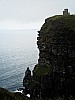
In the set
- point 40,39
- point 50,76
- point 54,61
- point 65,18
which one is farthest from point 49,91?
point 65,18

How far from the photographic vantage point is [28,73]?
86.9 metres

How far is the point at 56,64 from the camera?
6862cm

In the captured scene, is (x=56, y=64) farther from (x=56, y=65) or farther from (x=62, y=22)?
(x=62, y=22)

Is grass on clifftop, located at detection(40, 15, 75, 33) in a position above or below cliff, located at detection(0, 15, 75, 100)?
above

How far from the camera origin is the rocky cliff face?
64438 millimetres

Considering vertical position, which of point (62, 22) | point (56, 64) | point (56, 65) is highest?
point (62, 22)

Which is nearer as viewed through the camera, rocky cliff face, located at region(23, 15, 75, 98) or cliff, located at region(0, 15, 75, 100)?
cliff, located at region(0, 15, 75, 100)

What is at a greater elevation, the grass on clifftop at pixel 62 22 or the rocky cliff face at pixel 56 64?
the grass on clifftop at pixel 62 22

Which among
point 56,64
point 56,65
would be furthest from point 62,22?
point 56,65

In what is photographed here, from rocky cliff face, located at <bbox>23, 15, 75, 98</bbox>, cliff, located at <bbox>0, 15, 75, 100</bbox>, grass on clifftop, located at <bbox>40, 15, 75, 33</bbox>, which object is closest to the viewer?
cliff, located at <bbox>0, 15, 75, 100</bbox>

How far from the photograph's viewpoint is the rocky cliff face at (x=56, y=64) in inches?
2537

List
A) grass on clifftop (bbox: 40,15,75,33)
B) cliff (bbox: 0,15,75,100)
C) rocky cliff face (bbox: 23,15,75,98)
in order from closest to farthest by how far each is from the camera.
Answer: cliff (bbox: 0,15,75,100) → rocky cliff face (bbox: 23,15,75,98) → grass on clifftop (bbox: 40,15,75,33)

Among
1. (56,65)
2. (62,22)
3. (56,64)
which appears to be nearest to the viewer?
(56,65)

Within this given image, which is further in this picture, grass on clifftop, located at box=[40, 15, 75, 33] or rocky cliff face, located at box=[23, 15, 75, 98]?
grass on clifftop, located at box=[40, 15, 75, 33]
